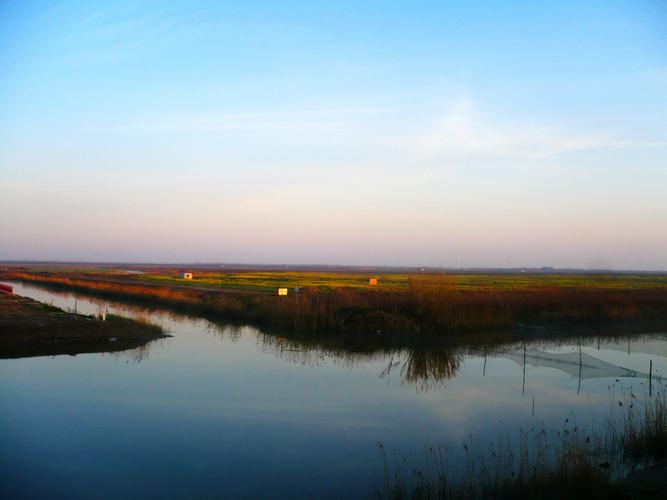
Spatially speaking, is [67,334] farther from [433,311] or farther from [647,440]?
[647,440]

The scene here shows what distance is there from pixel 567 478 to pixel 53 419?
32.9ft

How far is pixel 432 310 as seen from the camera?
2639 cm

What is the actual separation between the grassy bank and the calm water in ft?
1.78

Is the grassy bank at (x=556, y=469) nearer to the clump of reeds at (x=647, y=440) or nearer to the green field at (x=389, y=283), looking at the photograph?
the clump of reeds at (x=647, y=440)

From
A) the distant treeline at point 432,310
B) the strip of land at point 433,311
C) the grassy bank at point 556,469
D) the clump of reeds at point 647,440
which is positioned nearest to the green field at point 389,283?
the distant treeline at point 432,310

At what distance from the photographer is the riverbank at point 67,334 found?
66.1 feet

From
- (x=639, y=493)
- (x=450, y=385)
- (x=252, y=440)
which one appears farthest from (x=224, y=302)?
(x=639, y=493)

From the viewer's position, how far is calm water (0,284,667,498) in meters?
9.15

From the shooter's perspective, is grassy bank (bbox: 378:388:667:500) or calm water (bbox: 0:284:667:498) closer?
grassy bank (bbox: 378:388:667:500)

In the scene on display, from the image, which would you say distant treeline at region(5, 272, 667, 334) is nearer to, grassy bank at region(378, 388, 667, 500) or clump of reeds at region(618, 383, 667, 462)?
grassy bank at region(378, 388, 667, 500)

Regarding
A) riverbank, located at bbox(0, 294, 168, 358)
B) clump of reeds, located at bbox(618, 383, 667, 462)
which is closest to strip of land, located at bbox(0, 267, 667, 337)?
riverbank, located at bbox(0, 294, 168, 358)

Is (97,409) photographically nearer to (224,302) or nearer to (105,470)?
(105,470)

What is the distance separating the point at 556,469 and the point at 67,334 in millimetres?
18991

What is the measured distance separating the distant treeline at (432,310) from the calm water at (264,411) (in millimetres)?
4403
